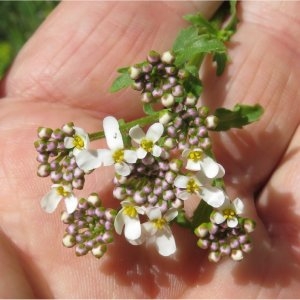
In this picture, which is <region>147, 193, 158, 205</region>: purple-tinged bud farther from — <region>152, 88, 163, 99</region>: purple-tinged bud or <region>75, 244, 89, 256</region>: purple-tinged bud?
<region>152, 88, 163, 99</region>: purple-tinged bud

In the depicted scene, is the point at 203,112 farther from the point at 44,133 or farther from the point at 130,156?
the point at 44,133

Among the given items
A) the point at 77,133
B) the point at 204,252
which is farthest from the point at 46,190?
the point at 204,252

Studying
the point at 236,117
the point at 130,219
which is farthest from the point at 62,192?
the point at 236,117

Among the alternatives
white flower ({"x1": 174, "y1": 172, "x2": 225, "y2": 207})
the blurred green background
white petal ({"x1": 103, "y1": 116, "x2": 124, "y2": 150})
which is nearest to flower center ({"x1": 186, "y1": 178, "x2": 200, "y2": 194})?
white flower ({"x1": 174, "y1": 172, "x2": 225, "y2": 207})

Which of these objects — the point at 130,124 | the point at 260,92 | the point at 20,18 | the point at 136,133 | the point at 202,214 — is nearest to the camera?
the point at 136,133

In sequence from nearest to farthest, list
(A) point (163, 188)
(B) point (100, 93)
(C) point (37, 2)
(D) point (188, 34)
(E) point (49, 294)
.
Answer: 1. (A) point (163, 188)
2. (E) point (49, 294)
3. (D) point (188, 34)
4. (B) point (100, 93)
5. (C) point (37, 2)

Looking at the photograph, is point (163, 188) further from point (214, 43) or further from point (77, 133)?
point (214, 43)

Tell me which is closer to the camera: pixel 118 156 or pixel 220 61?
pixel 118 156
